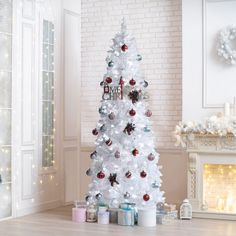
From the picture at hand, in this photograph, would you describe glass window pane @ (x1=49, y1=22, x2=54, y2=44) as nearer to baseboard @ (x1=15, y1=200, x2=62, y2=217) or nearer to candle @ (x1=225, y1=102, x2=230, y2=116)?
baseboard @ (x1=15, y1=200, x2=62, y2=217)

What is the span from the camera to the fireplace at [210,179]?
6836 millimetres

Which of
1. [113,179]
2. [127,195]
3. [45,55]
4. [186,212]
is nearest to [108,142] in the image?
[113,179]

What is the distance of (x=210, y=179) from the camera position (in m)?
6.95

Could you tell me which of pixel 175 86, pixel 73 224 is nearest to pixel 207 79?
pixel 175 86

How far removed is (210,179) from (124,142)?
1225 millimetres

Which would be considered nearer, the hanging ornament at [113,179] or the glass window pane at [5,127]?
the hanging ornament at [113,179]

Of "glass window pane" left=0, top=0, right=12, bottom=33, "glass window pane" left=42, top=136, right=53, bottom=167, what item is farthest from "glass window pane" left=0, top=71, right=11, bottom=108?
"glass window pane" left=42, top=136, right=53, bottom=167

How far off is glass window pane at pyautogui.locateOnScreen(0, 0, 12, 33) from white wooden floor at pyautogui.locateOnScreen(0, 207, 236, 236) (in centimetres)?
231

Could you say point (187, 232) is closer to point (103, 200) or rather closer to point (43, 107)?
point (103, 200)

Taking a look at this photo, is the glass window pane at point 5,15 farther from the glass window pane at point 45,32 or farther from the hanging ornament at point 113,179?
the hanging ornament at point 113,179

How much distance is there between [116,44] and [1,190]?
2220mm

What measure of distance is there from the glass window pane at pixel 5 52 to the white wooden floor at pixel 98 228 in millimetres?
1862

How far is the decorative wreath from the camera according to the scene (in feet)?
23.4

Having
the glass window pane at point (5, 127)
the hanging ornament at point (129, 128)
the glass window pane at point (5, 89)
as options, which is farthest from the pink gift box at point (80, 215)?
the glass window pane at point (5, 89)
